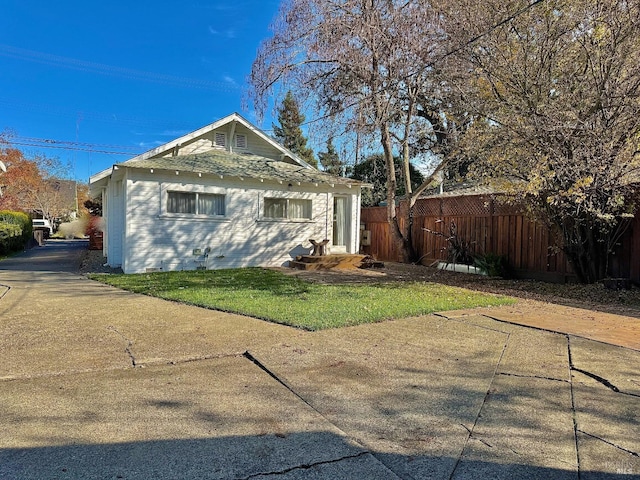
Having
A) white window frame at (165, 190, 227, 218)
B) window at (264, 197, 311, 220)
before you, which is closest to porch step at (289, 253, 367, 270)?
window at (264, 197, 311, 220)

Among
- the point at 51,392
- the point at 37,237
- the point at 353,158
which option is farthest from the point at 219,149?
the point at 37,237

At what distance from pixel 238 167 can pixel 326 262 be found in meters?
4.05

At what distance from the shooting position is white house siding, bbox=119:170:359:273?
39.1 feet

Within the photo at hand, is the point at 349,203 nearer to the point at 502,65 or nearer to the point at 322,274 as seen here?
the point at 322,274

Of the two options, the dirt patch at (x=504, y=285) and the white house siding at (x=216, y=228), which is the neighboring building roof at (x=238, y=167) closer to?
the white house siding at (x=216, y=228)

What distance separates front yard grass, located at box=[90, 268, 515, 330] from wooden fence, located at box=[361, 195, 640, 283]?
305 centimetres

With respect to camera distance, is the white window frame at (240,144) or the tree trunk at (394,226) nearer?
the tree trunk at (394,226)

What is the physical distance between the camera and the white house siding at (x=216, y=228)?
1191cm

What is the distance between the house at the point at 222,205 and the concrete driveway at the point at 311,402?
6550 millimetres

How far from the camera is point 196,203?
41.7 ft

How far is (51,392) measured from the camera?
3488 mm

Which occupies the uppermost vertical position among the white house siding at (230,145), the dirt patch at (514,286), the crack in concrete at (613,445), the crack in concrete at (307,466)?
the white house siding at (230,145)

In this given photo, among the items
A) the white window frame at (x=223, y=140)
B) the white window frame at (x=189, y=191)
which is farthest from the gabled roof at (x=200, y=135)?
the white window frame at (x=189, y=191)

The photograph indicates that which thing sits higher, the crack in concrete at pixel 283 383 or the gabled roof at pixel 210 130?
the gabled roof at pixel 210 130
